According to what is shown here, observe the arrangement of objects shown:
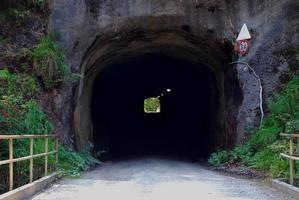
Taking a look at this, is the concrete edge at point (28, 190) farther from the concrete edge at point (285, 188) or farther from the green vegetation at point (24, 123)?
the concrete edge at point (285, 188)

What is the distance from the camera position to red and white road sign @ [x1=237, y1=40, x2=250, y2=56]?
15141mm

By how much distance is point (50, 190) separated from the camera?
8.48m

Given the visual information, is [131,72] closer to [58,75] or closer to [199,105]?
[199,105]

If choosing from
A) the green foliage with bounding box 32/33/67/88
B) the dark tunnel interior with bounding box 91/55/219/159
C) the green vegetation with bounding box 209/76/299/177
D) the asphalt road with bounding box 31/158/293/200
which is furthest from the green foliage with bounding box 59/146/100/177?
the dark tunnel interior with bounding box 91/55/219/159

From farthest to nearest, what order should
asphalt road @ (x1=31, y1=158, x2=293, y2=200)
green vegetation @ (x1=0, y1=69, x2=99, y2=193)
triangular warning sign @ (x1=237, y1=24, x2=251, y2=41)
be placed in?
1. triangular warning sign @ (x1=237, y1=24, x2=251, y2=41)
2. green vegetation @ (x1=0, y1=69, x2=99, y2=193)
3. asphalt road @ (x1=31, y1=158, x2=293, y2=200)

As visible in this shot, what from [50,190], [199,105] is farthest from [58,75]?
[199,105]

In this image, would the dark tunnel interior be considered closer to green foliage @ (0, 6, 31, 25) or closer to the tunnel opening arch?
the tunnel opening arch

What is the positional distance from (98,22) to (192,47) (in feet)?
13.6

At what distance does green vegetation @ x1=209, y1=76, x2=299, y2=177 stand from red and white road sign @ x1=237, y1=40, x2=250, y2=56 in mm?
1803

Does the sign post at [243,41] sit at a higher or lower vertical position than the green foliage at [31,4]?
lower

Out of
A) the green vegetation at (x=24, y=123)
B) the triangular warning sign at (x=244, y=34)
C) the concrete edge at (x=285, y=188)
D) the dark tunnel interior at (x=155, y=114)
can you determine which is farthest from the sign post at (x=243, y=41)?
the concrete edge at (x=285, y=188)

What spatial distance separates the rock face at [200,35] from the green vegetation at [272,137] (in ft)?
2.24

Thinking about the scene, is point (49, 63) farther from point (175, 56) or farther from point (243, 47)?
point (175, 56)

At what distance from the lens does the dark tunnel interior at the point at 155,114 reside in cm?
2269
